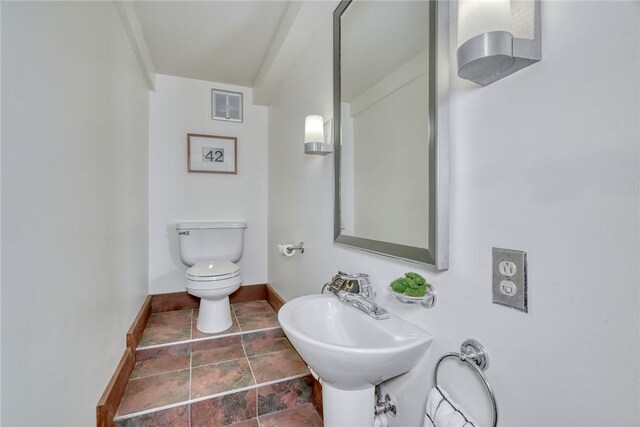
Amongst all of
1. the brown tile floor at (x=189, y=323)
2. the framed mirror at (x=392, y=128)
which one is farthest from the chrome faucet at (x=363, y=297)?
the brown tile floor at (x=189, y=323)

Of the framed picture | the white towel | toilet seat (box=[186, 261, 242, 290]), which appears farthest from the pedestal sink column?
the framed picture

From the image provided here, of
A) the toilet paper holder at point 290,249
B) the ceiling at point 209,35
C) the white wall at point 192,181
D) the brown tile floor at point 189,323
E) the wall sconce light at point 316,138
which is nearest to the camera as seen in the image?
the wall sconce light at point 316,138

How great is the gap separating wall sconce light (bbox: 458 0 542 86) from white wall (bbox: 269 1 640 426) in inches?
1.2

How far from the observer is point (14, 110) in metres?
0.72

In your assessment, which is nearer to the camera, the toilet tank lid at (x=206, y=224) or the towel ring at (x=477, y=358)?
the towel ring at (x=477, y=358)

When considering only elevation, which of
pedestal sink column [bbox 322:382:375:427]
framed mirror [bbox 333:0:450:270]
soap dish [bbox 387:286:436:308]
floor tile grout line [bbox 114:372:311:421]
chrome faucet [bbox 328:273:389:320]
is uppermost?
framed mirror [bbox 333:0:450:270]

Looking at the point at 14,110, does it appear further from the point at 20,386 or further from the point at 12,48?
the point at 20,386

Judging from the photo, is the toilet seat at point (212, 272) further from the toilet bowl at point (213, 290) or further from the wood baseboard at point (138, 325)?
the wood baseboard at point (138, 325)

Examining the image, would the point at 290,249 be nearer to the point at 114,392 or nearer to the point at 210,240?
the point at 210,240

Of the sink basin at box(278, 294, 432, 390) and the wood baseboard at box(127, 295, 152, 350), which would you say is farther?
the wood baseboard at box(127, 295, 152, 350)

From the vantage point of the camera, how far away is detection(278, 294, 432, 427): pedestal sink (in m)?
0.86

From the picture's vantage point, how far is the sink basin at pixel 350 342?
857mm

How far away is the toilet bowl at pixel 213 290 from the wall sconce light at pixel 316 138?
3.84 ft

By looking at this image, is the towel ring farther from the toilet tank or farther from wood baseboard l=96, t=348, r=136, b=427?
the toilet tank
